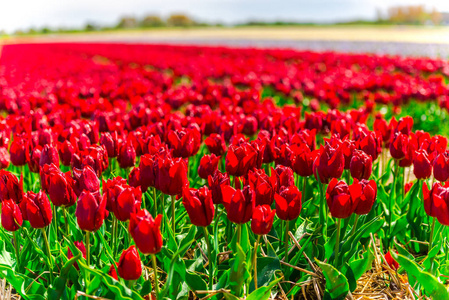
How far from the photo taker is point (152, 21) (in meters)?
110

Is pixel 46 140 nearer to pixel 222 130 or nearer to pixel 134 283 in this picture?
pixel 222 130

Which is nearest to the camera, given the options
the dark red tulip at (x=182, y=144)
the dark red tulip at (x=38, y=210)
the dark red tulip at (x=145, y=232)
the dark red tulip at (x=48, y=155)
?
the dark red tulip at (x=145, y=232)

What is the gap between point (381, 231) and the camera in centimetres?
271

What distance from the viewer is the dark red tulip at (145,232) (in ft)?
5.63

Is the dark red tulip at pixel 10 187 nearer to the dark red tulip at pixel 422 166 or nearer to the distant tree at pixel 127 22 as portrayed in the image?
the dark red tulip at pixel 422 166

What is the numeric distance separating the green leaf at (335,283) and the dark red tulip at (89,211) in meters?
0.97

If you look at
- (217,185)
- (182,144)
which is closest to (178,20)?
(182,144)

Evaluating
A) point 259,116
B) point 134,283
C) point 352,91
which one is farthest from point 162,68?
point 134,283

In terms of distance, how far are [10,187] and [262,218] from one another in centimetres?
127

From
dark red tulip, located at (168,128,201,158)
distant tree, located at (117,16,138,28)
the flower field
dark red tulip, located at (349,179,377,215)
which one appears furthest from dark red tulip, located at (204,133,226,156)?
distant tree, located at (117,16,138,28)

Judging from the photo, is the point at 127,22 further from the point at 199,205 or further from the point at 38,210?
the point at 199,205

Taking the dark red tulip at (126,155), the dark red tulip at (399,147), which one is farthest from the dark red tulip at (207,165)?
the dark red tulip at (399,147)

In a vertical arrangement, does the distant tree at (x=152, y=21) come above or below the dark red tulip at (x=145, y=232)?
above

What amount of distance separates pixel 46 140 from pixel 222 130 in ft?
4.09
